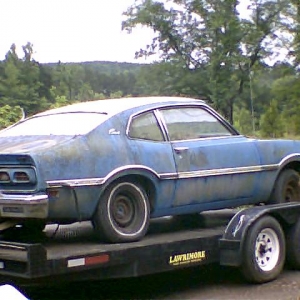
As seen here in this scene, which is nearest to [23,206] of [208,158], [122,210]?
[122,210]

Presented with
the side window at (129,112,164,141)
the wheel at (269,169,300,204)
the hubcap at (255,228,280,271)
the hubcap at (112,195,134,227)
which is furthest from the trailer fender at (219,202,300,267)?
the side window at (129,112,164,141)

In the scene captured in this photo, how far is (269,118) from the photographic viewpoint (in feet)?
127

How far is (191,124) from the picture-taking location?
6.97 m

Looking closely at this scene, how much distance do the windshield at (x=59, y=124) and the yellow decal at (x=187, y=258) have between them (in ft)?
4.49

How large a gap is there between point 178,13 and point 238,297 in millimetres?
38530

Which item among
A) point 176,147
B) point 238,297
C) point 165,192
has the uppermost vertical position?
point 176,147

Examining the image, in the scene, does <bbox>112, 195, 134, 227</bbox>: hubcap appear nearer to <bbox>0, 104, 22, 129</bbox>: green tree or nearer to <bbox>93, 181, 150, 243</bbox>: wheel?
<bbox>93, 181, 150, 243</bbox>: wheel

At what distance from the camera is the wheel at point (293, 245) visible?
724cm

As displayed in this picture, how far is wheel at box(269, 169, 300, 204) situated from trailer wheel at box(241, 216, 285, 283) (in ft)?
1.99

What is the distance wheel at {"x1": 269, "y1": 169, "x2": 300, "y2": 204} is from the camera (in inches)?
301

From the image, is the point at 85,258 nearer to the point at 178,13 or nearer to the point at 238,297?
the point at 238,297

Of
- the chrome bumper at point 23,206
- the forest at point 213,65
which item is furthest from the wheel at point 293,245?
the forest at point 213,65

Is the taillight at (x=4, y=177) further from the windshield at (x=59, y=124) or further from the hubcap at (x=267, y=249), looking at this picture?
the hubcap at (x=267, y=249)

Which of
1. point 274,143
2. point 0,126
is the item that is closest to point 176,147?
point 274,143
